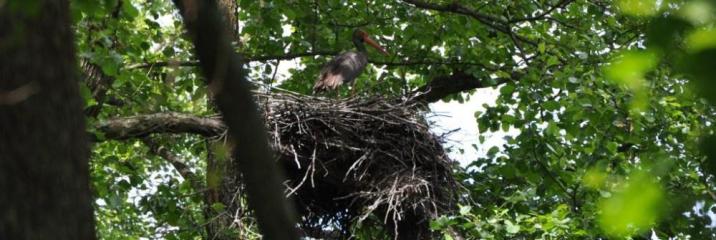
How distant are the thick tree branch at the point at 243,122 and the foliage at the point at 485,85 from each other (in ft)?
14.1

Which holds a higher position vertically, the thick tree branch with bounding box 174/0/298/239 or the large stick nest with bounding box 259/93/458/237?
the large stick nest with bounding box 259/93/458/237

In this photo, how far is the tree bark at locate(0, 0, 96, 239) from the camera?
7.15 ft

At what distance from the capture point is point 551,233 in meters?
6.76

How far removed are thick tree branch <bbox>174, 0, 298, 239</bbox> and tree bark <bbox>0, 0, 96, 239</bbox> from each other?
86 cm

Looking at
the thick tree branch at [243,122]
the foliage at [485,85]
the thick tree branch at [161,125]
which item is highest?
the foliage at [485,85]

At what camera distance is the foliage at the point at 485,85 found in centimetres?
695

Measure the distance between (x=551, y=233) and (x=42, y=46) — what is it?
4.91m

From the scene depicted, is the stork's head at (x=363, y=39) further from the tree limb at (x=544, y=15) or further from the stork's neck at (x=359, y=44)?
the tree limb at (x=544, y=15)

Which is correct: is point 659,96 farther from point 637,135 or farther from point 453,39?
point 453,39

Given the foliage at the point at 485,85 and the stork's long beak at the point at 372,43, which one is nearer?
the foliage at the point at 485,85

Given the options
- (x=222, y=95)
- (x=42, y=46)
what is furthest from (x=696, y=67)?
(x=42, y=46)

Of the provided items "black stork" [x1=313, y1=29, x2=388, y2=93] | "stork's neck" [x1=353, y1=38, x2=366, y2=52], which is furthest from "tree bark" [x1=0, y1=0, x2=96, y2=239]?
"stork's neck" [x1=353, y1=38, x2=366, y2=52]

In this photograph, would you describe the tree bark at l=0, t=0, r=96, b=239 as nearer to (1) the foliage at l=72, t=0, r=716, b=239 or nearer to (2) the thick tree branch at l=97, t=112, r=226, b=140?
(1) the foliage at l=72, t=0, r=716, b=239

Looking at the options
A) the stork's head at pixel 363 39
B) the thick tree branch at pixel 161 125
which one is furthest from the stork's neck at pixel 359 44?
the thick tree branch at pixel 161 125
